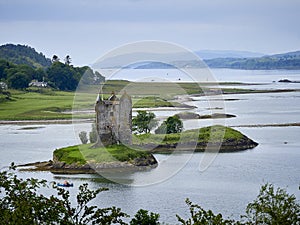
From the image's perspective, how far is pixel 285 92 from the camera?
168m

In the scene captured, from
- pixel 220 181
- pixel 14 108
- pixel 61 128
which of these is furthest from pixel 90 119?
pixel 220 181

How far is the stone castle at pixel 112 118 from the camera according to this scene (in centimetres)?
6097

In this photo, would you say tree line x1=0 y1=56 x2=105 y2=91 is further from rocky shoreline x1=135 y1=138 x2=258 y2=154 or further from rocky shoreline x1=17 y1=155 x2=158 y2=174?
rocky shoreline x1=17 y1=155 x2=158 y2=174

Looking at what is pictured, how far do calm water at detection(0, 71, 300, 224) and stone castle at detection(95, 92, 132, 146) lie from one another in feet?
16.0

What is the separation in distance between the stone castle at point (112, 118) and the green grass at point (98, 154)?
0.99 metres

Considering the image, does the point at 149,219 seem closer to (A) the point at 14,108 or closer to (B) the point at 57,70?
(A) the point at 14,108

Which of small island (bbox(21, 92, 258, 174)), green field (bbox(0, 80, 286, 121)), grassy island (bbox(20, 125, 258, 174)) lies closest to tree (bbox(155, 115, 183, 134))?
grassy island (bbox(20, 125, 258, 174))

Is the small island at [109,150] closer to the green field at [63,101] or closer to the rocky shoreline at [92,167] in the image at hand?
the rocky shoreline at [92,167]

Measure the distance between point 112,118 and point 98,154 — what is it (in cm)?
354

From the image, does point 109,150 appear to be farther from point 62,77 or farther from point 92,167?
point 62,77

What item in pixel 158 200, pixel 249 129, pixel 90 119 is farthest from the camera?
pixel 90 119

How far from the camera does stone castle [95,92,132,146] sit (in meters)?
61.0

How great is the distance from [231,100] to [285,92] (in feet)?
104

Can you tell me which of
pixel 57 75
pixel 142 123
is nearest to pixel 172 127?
pixel 142 123
